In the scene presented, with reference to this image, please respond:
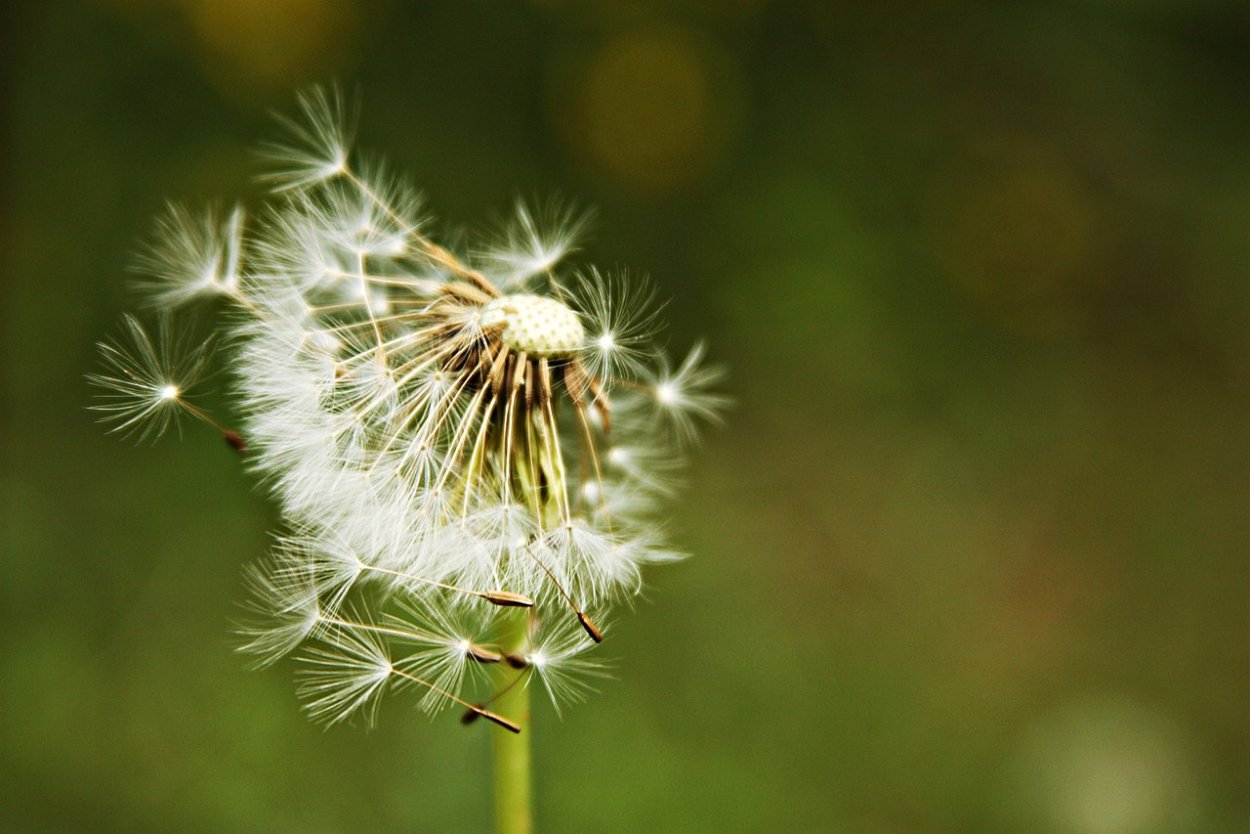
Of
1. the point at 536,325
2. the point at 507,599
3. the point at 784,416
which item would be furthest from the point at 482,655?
the point at 784,416

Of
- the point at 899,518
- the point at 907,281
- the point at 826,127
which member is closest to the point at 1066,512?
the point at 899,518

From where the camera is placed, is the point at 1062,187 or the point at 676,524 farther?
the point at 1062,187

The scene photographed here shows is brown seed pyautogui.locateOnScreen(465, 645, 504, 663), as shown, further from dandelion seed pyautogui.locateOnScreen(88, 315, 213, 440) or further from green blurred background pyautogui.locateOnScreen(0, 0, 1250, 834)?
green blurred background pyautogui.locateOnScreen(0, 0, 1250, 834)

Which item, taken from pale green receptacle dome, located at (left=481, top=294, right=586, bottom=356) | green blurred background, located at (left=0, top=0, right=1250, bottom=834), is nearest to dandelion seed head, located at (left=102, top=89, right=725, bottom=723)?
pale green receptacle dome, located at (left=481, top=294, right=586, bottom=356)

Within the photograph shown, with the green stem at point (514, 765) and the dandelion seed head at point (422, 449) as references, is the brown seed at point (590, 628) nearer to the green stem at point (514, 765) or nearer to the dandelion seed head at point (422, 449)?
the dandelion seed head at point (422, 449)

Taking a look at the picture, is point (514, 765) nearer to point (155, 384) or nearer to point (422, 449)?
point (422, 449)

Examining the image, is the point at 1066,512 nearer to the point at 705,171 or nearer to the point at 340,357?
the point at 705,171
